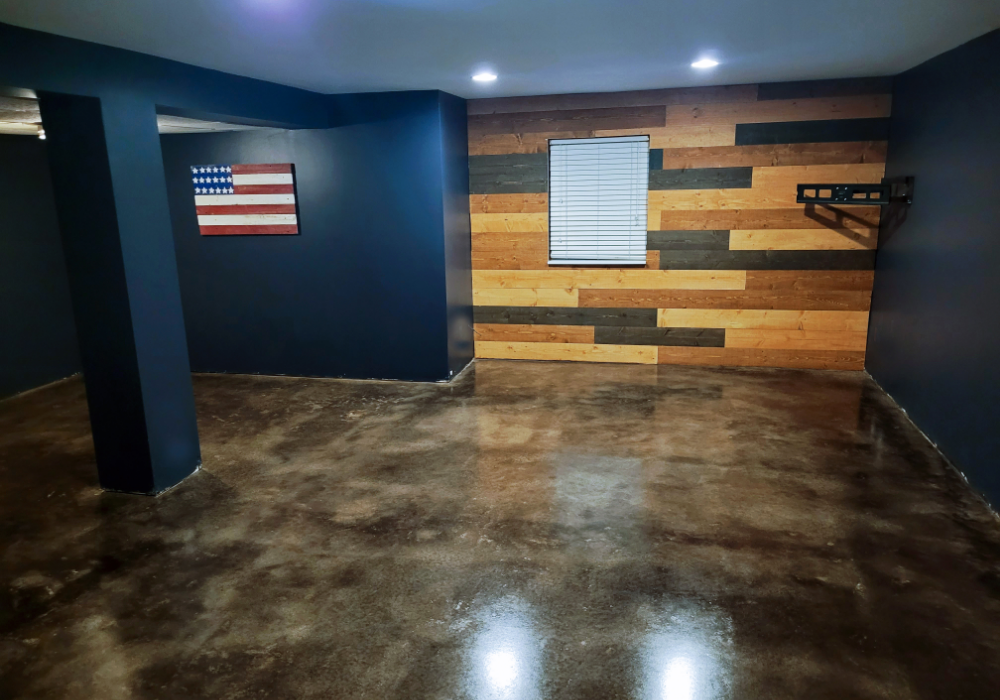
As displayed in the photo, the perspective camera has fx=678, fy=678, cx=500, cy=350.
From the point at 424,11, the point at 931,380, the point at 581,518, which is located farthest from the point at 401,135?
the point at 931,380

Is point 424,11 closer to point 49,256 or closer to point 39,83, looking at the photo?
point 39,83

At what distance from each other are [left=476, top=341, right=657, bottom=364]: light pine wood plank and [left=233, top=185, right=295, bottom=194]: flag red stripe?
2192 mm

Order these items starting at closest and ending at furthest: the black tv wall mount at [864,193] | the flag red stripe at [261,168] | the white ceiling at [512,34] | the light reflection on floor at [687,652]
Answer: the light reflection on floor at [687,652] → the white ceiling at [512,34] → the black tv wall mount at [864,193] → the flag red stripe at [261,168]

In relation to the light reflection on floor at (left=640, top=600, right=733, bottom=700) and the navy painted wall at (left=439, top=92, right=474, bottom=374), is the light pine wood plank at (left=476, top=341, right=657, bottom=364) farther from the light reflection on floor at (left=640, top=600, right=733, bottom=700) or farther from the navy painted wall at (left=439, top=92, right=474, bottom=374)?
the light reflection on floor at (left=640, top=600, right=733, bottom=700)

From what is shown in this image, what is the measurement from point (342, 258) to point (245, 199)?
100cm

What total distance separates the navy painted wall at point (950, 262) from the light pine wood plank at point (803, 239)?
0.36 metres

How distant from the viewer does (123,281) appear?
3525 millimetres

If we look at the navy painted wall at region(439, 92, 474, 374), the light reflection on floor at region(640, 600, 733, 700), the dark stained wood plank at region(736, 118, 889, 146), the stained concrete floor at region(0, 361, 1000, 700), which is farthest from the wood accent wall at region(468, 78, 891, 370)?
the light reflection on floor at region(640, 600, 733, 700)

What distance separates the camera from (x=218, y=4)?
8.67 feet

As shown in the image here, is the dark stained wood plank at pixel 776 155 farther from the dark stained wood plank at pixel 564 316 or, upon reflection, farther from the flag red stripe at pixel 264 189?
the flag red stripe at pixel 264 189

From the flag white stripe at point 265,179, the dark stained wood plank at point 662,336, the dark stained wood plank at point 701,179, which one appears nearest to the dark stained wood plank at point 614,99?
the dark stained wood plank at point 701,179

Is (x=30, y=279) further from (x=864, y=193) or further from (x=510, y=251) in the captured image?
(x=864, y=193)

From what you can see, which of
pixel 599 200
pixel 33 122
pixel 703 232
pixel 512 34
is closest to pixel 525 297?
pixel 599 200

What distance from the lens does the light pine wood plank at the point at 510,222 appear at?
242 inches
